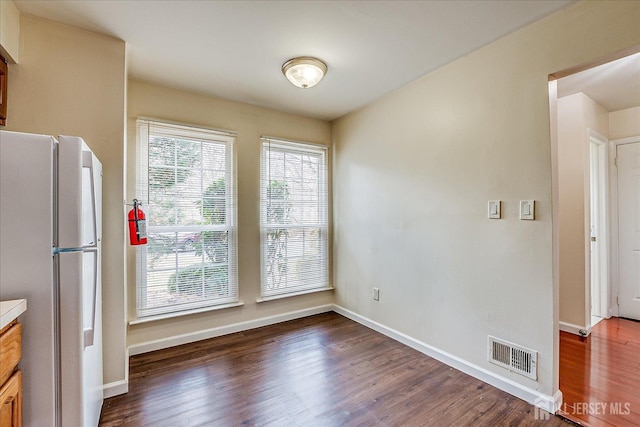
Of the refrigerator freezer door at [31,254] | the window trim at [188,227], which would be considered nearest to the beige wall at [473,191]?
the window trim at [188,227]

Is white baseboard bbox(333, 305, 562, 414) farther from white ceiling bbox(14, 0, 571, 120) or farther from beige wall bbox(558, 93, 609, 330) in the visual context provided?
white ceiling bbox(14, 0, 571, 120)

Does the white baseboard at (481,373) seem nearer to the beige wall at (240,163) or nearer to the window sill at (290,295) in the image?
the window sill at (290,295)

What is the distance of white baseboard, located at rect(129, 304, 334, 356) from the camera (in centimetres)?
272

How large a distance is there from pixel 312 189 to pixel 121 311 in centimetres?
243

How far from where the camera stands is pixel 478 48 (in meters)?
2.25

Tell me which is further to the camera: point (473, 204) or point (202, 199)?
point (202, 199)

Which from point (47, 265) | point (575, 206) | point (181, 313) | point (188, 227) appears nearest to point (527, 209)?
point (575, 206)

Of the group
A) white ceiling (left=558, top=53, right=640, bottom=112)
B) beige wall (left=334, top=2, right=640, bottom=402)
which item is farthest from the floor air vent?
white ceiling (left=558, top=53, right=640, bottom=112)

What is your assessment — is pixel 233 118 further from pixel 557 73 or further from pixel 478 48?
pixel 557 73

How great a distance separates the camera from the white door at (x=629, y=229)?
332cm

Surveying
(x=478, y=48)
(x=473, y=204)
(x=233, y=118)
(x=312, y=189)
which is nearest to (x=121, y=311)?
(x=233, y=118)

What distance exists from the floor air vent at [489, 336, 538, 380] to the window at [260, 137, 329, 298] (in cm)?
215

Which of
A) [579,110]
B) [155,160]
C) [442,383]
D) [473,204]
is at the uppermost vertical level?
[579,110]

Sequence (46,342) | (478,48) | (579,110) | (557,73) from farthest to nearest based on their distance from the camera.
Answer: (579,110) → (478,48) → (557,73) → (46,342)
